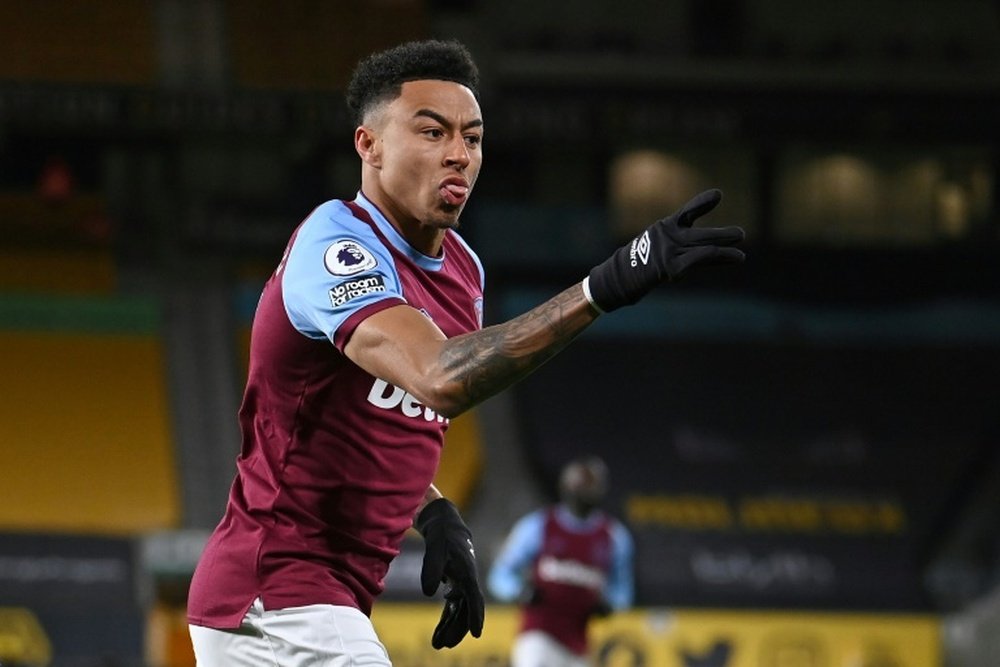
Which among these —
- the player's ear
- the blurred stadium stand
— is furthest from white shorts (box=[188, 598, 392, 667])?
the blurred stadium stand

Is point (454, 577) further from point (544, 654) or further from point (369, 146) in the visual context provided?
point (544, 654)

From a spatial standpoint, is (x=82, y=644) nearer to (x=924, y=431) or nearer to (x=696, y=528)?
(x=696, y=528)

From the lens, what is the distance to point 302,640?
3926 mm

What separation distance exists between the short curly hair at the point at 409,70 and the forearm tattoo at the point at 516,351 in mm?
729

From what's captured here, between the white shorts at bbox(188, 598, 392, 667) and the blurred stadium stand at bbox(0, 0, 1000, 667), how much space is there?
38.8ft

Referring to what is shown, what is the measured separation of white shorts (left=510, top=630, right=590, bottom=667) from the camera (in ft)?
38.1

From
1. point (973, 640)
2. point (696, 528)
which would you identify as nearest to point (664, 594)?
point (696, 528)

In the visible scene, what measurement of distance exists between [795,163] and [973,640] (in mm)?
7317

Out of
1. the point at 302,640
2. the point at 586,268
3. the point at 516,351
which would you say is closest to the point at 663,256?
the point at 516,351

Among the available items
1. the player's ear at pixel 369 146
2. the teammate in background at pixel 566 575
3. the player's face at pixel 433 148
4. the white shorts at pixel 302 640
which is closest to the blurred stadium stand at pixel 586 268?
the teammate in background at pixel 566 575

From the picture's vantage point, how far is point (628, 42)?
66.3 feet

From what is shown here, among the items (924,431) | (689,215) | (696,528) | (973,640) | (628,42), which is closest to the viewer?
(689,215)

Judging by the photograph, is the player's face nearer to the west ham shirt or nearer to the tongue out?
the tongue out

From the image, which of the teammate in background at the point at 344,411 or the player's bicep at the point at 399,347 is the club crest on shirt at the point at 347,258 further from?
the player's bicep at the point at 399,347
